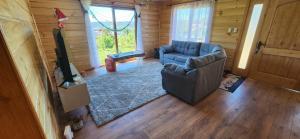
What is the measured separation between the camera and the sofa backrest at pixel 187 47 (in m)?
4.20

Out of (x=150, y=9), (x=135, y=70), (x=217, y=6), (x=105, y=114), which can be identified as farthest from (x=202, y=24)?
(x=105, y=114)

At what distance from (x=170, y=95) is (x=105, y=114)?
4.33 feet

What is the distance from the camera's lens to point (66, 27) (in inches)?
144

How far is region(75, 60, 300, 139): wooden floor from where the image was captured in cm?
178

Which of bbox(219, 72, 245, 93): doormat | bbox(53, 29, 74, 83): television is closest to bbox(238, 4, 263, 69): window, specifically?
bbox(219, 72, 245, 93): doormat

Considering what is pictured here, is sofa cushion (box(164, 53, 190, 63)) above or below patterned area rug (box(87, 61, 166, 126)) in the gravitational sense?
above

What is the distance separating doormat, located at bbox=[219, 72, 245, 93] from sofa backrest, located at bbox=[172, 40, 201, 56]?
1.13m

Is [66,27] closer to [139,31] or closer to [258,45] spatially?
[139,31]

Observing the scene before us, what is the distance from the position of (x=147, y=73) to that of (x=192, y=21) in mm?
2452

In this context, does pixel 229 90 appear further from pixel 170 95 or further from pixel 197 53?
pixel 197 53

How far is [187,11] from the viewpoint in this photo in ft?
15.1

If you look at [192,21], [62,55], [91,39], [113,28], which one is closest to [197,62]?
[62,55]

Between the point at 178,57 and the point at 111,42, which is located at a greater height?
the point at 111,42

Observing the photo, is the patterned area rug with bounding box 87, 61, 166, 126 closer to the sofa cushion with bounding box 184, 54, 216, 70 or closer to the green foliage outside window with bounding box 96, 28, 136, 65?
the sofa cushion with bounding box 184, 54, 216, 70
